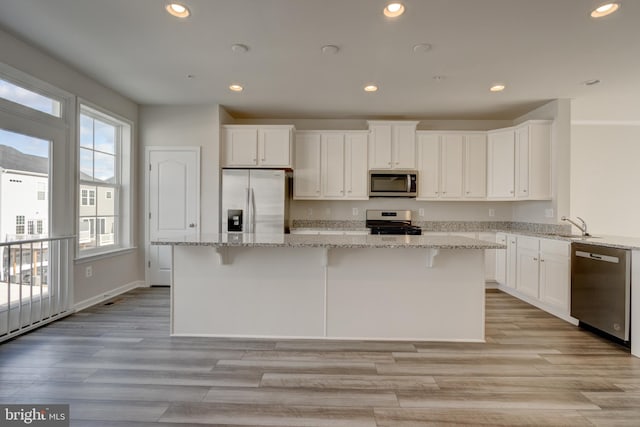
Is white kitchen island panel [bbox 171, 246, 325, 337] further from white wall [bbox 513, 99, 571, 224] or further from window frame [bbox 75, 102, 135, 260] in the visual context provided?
white wall [bbox 513, 99, 571, 224]

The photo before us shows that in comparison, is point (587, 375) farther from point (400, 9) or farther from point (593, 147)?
point (593, 147)

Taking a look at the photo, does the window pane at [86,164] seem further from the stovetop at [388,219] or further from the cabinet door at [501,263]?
the cabinet door at [501,263]

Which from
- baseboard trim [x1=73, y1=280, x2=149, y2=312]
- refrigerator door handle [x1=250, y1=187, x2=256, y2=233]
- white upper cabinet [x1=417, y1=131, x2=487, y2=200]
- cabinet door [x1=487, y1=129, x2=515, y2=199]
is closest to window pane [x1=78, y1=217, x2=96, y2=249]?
baseboard trim [x1=73, y1=280, x2=149, y2=312]

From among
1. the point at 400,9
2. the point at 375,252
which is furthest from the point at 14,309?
the point at 400,9

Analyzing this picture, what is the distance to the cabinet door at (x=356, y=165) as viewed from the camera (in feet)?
15.8

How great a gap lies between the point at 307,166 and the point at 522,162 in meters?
3.03

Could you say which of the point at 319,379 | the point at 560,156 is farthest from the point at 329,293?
the point at 560,156

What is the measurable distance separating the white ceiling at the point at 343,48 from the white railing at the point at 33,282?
6.22ft

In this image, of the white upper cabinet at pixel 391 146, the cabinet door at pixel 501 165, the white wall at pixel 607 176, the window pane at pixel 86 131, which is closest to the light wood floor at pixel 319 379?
the window pane at pixel 86 131

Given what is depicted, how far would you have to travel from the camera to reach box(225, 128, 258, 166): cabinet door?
15.3 ft

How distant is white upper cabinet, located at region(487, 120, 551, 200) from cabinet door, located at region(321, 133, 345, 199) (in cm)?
225

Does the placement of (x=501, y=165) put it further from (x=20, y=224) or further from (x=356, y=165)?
(x=20, y=224)

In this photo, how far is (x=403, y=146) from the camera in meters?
4.80

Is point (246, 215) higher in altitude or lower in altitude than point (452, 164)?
lower
